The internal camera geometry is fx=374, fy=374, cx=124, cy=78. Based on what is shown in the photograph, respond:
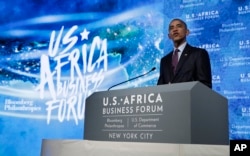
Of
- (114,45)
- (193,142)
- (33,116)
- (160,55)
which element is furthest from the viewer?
(33,116)

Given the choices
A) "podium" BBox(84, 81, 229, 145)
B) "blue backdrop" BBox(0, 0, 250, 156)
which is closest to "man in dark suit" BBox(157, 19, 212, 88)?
"blue backdrop" BBox(0, 0, 250, 156)

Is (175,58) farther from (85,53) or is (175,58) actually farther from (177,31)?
(85,53)

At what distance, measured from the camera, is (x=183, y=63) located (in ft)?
8.14

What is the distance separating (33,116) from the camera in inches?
136

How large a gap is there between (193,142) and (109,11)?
2310 mm

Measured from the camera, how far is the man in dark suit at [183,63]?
2373 millimetres

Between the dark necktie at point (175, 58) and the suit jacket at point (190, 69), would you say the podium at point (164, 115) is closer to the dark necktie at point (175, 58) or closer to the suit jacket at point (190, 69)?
the suit jacket at point (190, 69)

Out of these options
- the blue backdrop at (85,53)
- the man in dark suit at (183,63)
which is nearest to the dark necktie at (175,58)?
the man in dark suit at (183,63)

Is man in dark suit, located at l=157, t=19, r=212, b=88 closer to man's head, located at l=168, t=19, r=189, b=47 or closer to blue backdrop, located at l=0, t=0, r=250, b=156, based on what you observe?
man's head, located at l=168, t=19, r=189, b=47

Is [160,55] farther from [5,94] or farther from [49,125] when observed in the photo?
[5,94]

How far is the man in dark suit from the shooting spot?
237cm

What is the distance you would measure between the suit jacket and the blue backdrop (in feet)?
0.80

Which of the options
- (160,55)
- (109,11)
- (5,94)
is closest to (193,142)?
(160,55)

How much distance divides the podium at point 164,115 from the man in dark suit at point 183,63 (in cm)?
100
